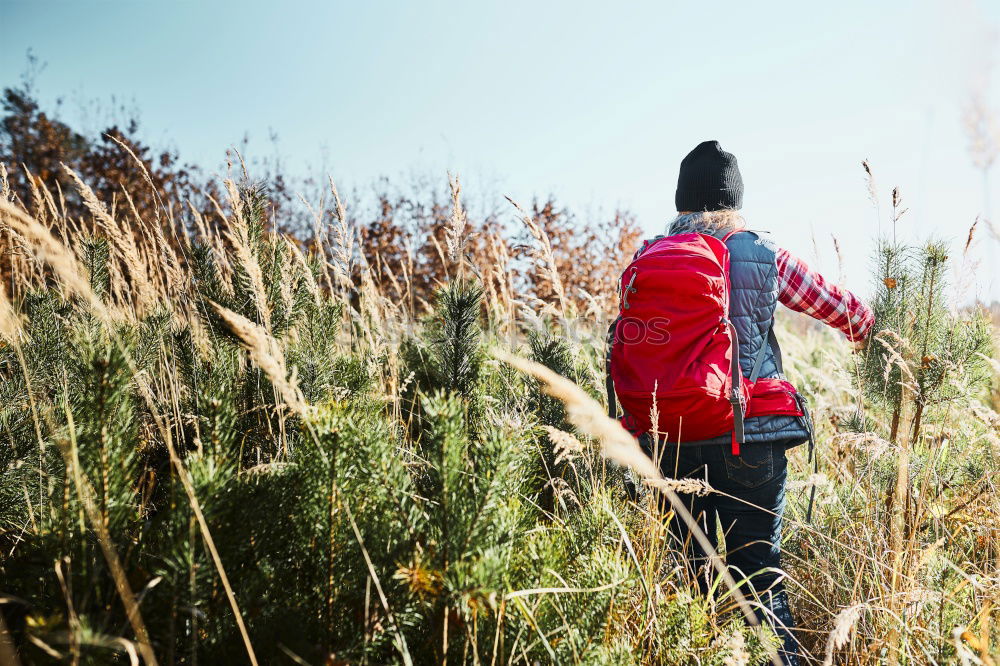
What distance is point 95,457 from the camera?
1079 millimetres

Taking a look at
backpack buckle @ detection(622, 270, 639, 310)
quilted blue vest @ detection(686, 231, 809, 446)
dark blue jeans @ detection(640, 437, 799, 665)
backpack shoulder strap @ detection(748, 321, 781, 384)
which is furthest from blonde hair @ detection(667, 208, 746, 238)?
dark blue jeans @ detection(640, 437, 799, 665)

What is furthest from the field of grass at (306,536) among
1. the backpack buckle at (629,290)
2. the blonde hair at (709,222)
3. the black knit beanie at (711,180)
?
the black knit beanie at (711,180)

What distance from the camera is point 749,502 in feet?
6.23

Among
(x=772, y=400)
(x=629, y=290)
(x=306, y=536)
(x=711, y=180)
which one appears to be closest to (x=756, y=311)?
(x=772, y=400)

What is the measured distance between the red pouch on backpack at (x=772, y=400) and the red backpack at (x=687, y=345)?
39mm

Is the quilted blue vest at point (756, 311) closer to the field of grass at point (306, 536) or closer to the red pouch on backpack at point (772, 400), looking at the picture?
the red pouch on backpack at point (772, 400)

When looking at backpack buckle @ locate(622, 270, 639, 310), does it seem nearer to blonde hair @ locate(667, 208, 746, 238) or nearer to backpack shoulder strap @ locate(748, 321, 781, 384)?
blonde hair @ locate(667, 208, 746, 238)

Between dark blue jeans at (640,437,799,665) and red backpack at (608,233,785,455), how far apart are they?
0.10 m

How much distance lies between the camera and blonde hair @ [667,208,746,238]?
6.97ft

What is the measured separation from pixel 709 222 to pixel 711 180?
176mm

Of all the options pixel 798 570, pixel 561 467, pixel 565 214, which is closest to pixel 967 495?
pixel 798 570

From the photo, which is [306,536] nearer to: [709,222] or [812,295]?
[709,222]

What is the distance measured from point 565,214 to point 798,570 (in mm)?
7496

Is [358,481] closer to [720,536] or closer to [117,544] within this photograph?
[117,544]
